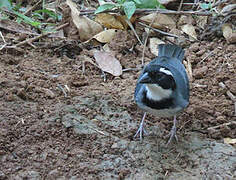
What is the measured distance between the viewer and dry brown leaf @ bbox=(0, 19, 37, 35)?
554 centimetres

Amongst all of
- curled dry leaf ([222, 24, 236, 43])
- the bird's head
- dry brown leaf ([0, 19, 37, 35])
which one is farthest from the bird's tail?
dry brown leaf ([0, 19, 37, 35])

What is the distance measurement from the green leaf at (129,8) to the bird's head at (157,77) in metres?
1.63

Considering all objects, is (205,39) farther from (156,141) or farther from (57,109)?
(57,109)

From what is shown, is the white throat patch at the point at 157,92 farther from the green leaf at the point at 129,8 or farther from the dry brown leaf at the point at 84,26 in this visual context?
the dry brown leaf at the point at 84,26

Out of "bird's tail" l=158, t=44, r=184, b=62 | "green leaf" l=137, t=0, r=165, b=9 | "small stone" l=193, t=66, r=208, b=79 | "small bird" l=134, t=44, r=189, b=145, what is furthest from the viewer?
"green leaf" l=137, t=0, r=165, b=9

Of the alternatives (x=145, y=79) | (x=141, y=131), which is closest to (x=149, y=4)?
(x=145, y=79)

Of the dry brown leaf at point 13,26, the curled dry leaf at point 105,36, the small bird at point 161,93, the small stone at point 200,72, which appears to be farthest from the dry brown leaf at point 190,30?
the dry brown leaf at point 13,26

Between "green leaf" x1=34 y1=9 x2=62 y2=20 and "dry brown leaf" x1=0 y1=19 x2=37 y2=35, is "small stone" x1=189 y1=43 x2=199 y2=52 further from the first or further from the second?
"dry brown leaf" x1=0 y1=19 x2=37 y2=35

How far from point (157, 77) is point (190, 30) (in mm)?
2154

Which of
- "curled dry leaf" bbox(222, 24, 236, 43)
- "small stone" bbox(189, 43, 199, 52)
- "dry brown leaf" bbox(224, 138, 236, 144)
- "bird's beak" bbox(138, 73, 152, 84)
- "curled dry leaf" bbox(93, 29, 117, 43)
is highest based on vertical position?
"bird's beak" bbox(138, 73, 152, 84)

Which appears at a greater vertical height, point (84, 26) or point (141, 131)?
point (84, 26)

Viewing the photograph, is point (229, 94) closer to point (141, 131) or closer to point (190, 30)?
point (141, 131)

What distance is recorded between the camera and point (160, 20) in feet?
19.4

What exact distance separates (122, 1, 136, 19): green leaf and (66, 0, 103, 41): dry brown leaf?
502 mm
